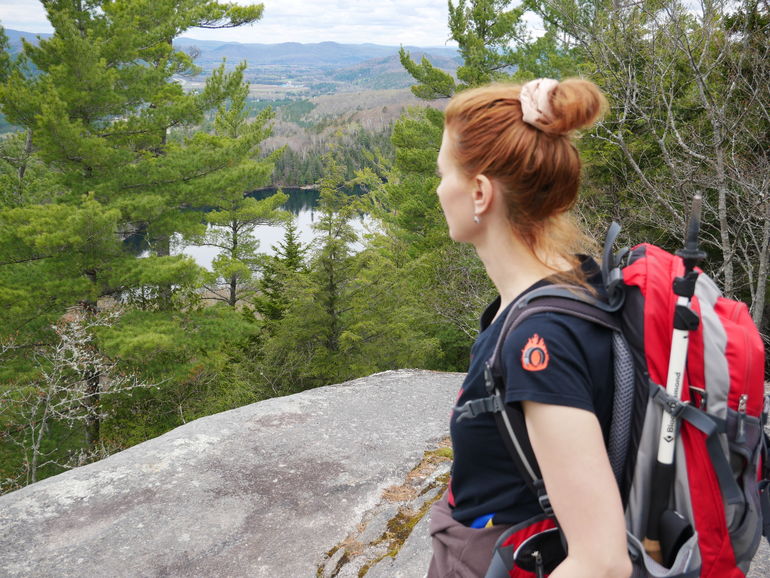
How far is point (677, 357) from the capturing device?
3.23ft

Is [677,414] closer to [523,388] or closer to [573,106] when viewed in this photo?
[523,388]

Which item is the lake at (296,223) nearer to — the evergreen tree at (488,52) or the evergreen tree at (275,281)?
the evergreen tree at (275,281)

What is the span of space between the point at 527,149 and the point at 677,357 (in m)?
0.47

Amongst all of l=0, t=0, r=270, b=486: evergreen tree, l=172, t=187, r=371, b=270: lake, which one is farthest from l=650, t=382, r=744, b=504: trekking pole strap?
l=172, t=187, r=371, b=270: lake

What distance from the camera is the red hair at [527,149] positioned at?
1119 millimetres

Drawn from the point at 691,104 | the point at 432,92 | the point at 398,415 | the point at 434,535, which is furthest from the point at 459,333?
the point at 434,535

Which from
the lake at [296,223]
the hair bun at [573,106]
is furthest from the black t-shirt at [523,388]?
the lake at [296,223]

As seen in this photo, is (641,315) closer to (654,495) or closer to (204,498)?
(654,495)

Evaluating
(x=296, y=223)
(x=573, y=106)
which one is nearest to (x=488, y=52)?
(x=573, y=106)

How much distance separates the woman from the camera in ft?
3.10

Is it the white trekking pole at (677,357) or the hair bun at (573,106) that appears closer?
the white trekking pole at (677,357)

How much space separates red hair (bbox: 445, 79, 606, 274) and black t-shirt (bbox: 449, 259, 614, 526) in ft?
0.46

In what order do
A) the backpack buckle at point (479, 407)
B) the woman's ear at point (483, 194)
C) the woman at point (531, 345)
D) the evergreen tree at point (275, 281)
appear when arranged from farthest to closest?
1. the evergreen tree at point (275, 281)
2. the woman's ear at point (483, 194)
3. the backpack buckle at point (479, 407)
4. the woman at point (531, 345)

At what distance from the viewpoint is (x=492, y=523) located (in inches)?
49.1
